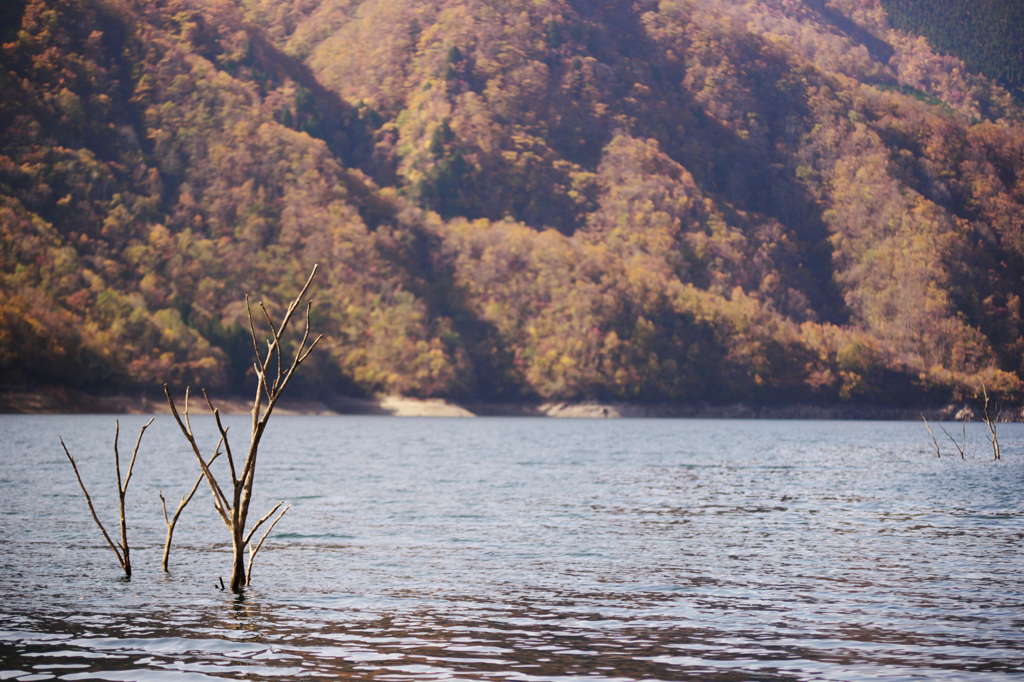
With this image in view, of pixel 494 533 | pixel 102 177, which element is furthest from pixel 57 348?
pixel 494 533

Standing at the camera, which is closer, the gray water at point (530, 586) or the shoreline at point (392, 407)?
the gray water at point (530, 586)

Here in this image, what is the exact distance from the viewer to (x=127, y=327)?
15950 cm

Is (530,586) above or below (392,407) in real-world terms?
above

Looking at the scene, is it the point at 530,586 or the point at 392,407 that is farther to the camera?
the point at 392,407

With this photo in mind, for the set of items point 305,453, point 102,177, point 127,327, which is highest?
point 102,177

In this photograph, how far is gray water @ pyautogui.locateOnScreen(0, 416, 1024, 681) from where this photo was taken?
14.8m

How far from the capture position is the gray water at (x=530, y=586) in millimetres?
14836

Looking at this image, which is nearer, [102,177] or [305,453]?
[305,453]

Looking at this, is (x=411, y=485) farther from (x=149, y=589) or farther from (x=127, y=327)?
(x=127, y=327)

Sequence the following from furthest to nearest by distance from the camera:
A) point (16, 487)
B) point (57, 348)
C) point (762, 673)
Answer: point (57, 348)
point (16, 487)
point (762, 673)

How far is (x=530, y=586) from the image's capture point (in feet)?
68.3

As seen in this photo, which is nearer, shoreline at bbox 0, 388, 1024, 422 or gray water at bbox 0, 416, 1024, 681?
gray water at bbox 0, 416, 1024, 681

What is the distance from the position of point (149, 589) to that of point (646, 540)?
42.2 feet

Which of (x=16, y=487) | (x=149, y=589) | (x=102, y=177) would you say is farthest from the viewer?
(x=102, y=177)
